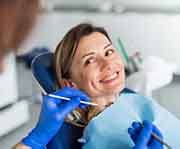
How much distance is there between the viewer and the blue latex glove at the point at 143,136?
113cm

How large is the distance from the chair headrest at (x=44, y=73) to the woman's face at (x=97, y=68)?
0.24 feet

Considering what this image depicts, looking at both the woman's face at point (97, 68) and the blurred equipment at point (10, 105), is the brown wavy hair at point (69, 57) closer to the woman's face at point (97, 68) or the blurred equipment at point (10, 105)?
the woman's face at point (97, 68)

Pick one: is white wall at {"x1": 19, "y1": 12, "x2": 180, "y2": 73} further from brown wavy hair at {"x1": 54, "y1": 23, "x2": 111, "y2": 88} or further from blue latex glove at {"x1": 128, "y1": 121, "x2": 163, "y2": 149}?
blue latex glove at {"x1": 128, "y1": 121, "x2": 163, "y2": 149}

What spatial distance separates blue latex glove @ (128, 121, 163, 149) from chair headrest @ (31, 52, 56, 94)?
14.2 inches

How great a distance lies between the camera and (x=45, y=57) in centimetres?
150

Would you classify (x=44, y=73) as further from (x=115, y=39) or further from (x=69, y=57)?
(x=115, y=39)

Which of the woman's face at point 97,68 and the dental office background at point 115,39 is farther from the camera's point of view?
the dental office background at point 115,39

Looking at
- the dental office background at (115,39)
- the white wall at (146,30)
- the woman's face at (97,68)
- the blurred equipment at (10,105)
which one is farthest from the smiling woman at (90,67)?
the blurred equipment at (10,105)

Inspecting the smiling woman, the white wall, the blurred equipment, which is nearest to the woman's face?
the smiling woman

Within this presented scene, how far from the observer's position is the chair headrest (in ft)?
4.70

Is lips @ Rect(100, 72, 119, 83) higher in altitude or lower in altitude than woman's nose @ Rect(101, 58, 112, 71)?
lower

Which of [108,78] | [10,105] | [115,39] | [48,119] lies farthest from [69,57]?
[10,105]

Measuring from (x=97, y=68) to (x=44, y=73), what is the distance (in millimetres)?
178

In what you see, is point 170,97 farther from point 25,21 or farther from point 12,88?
point 25,21
